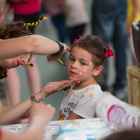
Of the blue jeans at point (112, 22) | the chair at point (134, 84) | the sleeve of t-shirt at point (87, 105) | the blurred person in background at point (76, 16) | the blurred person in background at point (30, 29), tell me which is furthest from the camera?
the blurred person in background at point (76, 16)

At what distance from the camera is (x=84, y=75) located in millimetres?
1219

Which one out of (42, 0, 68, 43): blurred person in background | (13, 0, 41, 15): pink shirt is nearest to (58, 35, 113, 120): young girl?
(13, 0, 41, 15): pink shirt

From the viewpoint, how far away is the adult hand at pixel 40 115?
0.70 meters

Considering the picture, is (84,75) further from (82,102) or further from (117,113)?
(117,113)

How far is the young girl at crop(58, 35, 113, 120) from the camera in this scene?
3.77 feet

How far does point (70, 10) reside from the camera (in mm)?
2750

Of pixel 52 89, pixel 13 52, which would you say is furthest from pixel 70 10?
pixel 13 52

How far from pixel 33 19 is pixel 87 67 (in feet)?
3.49

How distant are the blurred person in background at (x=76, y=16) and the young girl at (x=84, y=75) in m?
1.52

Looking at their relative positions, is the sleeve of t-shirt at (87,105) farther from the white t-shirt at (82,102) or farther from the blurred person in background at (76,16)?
the blurred person in background at (76,16)

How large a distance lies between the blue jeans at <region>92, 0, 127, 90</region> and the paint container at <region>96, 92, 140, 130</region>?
4.67 feet

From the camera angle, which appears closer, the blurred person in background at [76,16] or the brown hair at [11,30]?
the brown hair at [11,30]

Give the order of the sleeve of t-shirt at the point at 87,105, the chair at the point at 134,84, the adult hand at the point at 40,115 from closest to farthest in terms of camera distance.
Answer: the adult hand at the point at 40,115, the sleeve of t-shirt at the point at 87,105, the chair at the point at 134,84

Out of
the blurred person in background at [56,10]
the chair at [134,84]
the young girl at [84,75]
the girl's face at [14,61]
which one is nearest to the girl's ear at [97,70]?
the young girl at [84,75]
